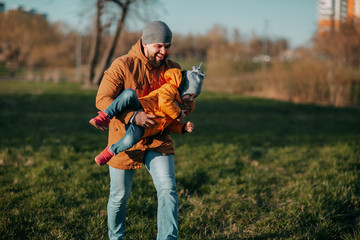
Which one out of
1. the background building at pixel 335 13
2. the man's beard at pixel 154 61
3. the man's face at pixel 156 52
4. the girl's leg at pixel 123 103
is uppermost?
the background building at pixel 335 13

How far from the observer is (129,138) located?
2.80m

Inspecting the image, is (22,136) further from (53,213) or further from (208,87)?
(208,87)

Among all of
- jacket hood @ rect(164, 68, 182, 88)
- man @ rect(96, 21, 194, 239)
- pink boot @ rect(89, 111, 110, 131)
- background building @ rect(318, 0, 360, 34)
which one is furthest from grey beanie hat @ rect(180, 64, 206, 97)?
background building @ rect(318, 0, 360, 34)

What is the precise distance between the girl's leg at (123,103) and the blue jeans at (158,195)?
20.7 inches

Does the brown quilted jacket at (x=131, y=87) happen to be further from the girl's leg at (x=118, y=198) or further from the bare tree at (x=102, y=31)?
the bare tree at (x=102, y=31)

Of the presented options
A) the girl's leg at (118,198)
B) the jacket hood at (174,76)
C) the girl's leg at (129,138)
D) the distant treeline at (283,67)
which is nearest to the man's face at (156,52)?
the jacket hood at (174,76)

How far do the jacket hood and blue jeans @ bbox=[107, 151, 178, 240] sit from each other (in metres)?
0.70

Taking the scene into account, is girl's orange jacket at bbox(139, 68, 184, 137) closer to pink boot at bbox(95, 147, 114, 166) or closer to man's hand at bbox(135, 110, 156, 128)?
man's hand at bbox(135, 110, 156, 128)

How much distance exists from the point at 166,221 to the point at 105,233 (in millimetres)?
1021

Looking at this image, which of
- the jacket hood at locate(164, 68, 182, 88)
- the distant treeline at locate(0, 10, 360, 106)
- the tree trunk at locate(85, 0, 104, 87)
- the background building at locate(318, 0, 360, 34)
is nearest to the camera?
the jacket hood at locate(164, 68, 182, 88)

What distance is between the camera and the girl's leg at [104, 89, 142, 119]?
2.72 metres

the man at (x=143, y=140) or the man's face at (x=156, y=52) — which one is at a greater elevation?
the man's face at (x=156, y=52)

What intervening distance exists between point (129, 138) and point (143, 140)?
218mm

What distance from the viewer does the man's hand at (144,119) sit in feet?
9.03
